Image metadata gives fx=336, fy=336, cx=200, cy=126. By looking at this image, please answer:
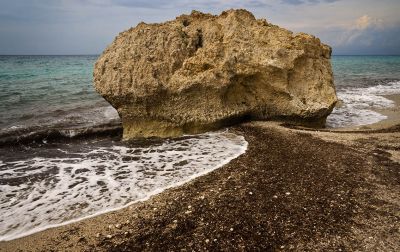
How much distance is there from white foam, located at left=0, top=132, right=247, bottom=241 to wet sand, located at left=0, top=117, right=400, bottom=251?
0.36 m

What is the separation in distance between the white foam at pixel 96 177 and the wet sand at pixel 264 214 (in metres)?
0.36

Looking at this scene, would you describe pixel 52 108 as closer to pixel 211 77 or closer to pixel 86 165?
pixel 86 165

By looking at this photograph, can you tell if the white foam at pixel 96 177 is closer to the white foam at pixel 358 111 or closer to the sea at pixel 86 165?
the sea at pixel 86 165

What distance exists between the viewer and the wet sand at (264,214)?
4473 millimetres

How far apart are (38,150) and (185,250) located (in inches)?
274

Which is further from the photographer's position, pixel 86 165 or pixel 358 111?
pixel 358 111

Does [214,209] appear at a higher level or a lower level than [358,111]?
lower

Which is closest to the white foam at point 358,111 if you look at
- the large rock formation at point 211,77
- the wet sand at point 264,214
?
the large rock formation at point 211,77

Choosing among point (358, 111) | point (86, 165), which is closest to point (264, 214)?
point (86, 165)

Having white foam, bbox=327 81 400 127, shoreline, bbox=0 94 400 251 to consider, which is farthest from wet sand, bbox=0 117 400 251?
white foam, bbox=327 81 400 127

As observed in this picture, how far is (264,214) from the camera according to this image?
200 inches

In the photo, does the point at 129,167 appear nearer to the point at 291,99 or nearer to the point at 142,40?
the point at 142,40

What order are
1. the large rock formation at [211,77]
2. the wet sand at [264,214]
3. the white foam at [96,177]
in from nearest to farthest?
the wet sand at [264,214] → the white foam at [96,177] → the large rock formation at [211,77]

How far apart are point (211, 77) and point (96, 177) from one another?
4.56 m
